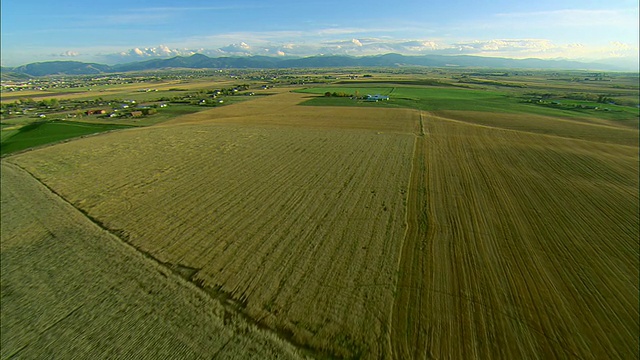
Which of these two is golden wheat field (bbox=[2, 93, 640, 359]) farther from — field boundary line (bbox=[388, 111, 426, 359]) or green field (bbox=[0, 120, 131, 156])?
green field (bbox=[0, 120, 131, 156])

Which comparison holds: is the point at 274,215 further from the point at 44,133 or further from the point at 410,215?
the point at 44,133

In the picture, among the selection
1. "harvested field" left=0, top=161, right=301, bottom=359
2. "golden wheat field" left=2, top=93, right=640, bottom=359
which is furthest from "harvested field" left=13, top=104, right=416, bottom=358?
"harvested field" left=0, top=161, right=301, bottom=359

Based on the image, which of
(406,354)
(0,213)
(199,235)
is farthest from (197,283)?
(0,213)

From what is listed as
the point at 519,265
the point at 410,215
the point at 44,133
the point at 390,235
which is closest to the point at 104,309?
the point at 390,235

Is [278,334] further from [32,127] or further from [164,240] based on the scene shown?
[32,127]

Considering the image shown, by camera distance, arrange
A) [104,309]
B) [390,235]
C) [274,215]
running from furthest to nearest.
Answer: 1. [274,215]
2. [390,235]
3. [104,309]

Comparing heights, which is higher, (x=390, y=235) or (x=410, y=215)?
(x=410, y=215)
